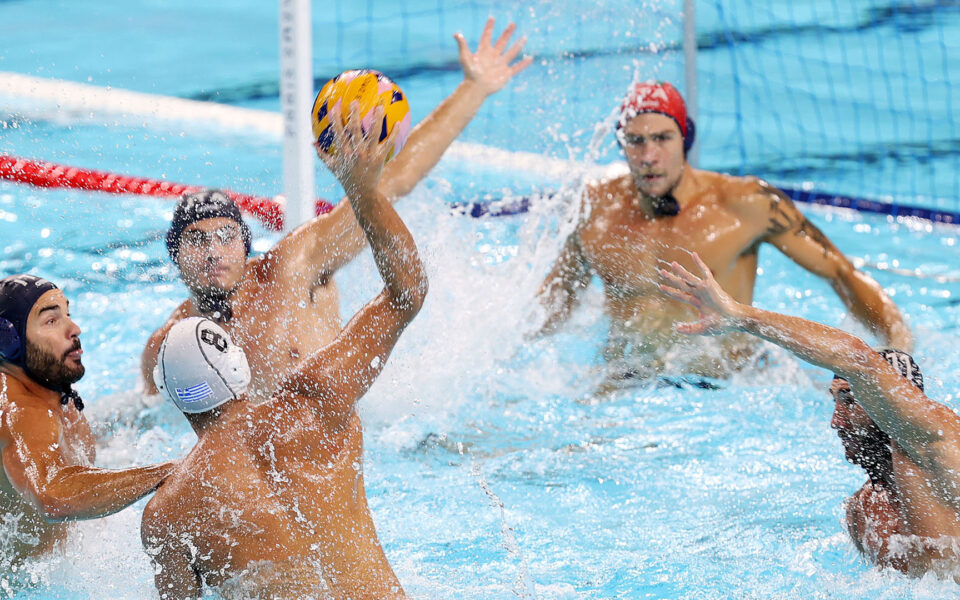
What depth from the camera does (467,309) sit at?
477 centimetres

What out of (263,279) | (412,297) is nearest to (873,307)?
(263,279)

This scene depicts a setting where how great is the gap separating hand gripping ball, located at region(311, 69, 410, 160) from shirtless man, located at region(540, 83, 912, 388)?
1630 millimetres

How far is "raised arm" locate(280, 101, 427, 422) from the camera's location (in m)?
2.39

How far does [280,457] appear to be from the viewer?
7.86ft

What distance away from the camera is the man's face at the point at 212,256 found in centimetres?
348

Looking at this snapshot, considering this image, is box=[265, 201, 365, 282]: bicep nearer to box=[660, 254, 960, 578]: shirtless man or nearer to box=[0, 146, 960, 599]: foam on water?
box=[0, 146, 960, 599]: foam on water

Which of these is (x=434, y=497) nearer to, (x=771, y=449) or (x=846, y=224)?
(x=771, y=449)

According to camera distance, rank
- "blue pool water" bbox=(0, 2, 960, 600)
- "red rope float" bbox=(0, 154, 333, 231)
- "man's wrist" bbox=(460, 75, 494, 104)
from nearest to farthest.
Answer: "blue pool water" bbox=(0, 2, 960, 600) < "man's wrist" bbox=(460, 75, 494, 104) < "red rope float" bbox=(0, 154, 333, 231)

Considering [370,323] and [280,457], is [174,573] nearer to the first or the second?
[280,457]

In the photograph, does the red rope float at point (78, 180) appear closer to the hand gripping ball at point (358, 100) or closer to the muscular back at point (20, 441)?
the muscular back at point (20, 441)

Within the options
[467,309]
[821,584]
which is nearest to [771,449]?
[821,584]

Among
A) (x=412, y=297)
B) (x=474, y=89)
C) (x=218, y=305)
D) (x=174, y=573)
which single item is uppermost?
(x=474, y=89)

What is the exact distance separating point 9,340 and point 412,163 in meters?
1.48

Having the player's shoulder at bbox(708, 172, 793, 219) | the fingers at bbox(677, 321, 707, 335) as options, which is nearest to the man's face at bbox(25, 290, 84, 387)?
the fingers at bbox(677, 321, 707, 335)
